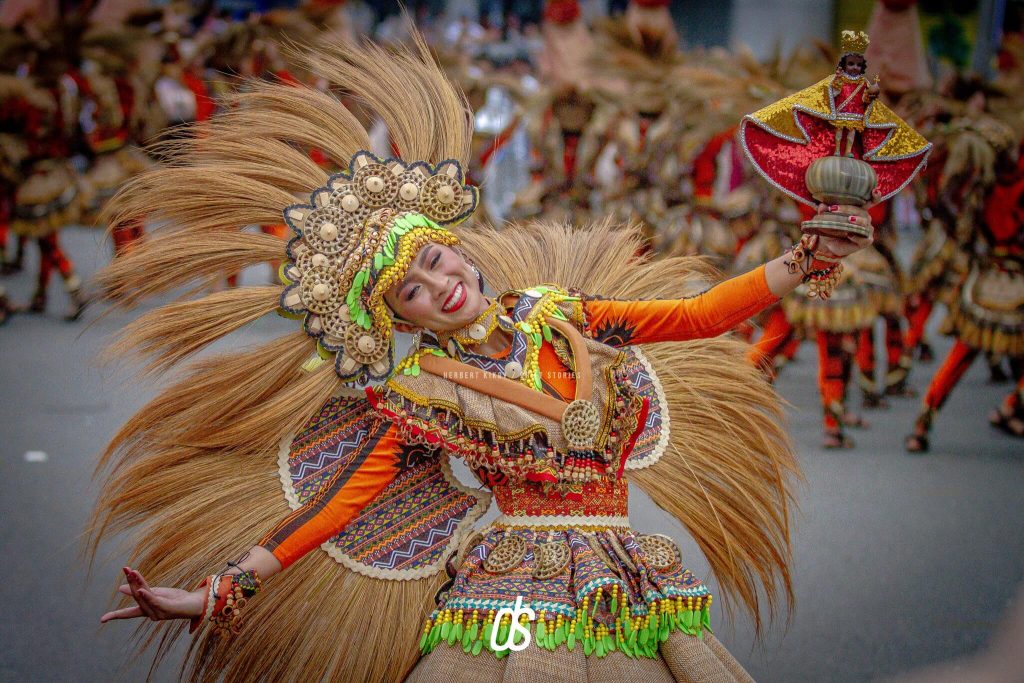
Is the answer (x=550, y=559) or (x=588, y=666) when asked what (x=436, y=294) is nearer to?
(x=550, y=559)

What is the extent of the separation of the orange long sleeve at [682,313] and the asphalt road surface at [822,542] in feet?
3.24

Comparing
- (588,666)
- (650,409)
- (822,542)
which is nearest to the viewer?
(588,666)

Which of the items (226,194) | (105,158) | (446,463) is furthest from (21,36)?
(446,463)

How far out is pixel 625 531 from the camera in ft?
7.09

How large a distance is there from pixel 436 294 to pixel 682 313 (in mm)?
533

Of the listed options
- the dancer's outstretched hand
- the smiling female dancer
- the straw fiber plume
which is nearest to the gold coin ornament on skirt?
the smiling female dancer

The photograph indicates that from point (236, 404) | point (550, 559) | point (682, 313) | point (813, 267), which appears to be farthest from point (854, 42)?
point (236, 404)

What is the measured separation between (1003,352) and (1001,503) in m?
0.82

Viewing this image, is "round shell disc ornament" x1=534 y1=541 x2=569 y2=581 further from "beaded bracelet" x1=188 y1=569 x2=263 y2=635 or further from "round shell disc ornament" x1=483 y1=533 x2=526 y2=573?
"beaded bracelet" x1=188 y1=569 x2=263 y2=635

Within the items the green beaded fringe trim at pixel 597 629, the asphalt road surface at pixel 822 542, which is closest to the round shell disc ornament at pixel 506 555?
the green beaded fringe trim at pixel 597 629

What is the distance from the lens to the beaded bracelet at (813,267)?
192 cm

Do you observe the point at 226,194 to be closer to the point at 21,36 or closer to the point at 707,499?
the point at 707,499

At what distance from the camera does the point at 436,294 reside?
207 centimetres

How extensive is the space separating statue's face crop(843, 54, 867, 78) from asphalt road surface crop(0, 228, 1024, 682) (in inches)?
54.4
